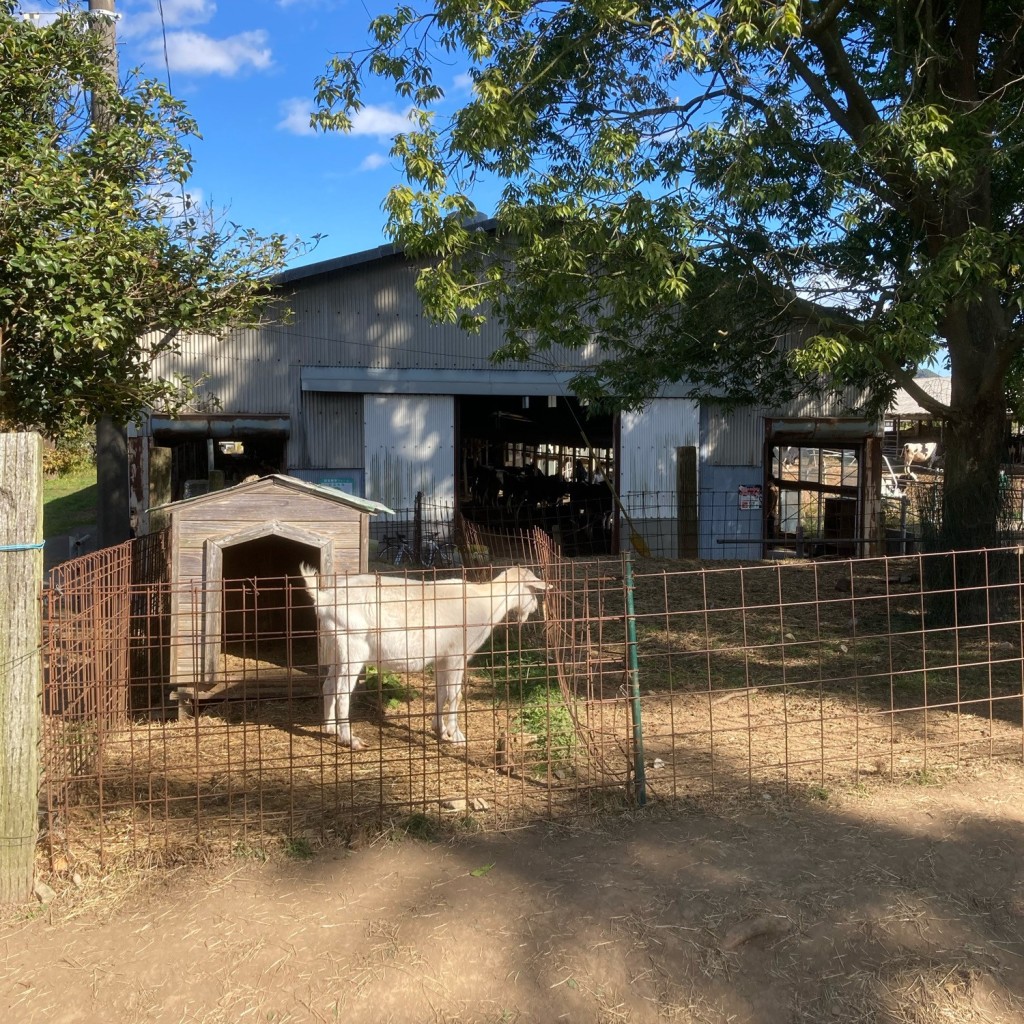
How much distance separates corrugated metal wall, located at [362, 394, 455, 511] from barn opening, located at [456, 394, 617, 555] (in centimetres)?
46

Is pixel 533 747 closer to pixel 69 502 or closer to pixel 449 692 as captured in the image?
pixel 449 692

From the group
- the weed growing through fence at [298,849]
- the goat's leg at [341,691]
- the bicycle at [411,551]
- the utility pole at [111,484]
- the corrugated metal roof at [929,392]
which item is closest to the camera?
the weed growing through fence at [298,849]

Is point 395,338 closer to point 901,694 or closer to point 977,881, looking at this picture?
point 901,694

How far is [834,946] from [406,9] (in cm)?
802

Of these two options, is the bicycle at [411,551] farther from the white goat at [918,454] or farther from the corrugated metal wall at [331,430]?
the white goat at [918,454]

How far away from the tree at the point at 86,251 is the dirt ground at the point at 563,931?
155 inches

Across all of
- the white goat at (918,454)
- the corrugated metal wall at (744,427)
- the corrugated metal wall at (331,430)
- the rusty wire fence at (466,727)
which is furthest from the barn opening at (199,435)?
the white goat at (918,454)

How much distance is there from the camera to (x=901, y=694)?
7.36 m

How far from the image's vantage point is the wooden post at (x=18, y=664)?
156 inches

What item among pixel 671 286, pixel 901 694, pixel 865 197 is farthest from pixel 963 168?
pixel 901 694

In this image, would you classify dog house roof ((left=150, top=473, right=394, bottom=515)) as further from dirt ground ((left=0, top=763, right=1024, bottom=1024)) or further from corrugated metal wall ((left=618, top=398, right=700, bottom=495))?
corrugated metal wall ((left=618, top=398, right=700, bottom=495))

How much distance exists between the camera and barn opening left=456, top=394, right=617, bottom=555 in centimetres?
1747

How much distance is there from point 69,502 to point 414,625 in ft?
88.1

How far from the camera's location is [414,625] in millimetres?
6426
